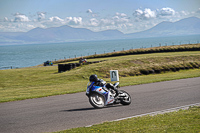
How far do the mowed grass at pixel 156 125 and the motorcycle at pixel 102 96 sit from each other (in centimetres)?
308

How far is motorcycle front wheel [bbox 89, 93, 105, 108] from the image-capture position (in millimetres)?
12500

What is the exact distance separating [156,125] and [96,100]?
459cm

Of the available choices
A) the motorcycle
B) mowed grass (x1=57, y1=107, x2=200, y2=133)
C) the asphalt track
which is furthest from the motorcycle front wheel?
mowed grass (x1=57, y1=107, x2=200, y2=133)

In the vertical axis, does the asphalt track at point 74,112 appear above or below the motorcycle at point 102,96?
below

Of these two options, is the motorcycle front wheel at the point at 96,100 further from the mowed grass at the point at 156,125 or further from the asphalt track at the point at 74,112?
the mowed grass at the point at 156,125

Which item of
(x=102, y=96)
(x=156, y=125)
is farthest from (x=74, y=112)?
(x=156, y=125)

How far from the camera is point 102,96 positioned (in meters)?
12.7

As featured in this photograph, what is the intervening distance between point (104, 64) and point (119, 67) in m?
2.34

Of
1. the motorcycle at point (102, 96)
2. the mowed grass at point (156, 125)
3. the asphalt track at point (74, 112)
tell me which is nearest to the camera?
the mowed grass at point (156, 125)

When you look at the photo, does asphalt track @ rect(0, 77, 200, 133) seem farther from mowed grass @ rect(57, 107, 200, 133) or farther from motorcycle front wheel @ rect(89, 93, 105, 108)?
mowed grass @ rect(57, 107, 200, 133)

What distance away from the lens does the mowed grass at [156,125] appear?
305 inches

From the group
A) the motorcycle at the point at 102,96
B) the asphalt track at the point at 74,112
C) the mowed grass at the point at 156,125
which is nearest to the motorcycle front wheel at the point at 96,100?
the motorcycle at the point at 102,96

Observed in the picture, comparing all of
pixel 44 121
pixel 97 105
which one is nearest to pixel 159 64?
pixel 97 105

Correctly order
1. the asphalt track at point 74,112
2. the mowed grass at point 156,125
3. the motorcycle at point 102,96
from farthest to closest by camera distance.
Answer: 1. the motorcycle at point 102,96
2. the asphalt track at point 74,112
3. the mowed grass at point 156,125
